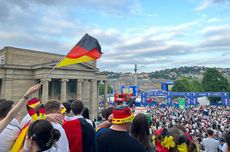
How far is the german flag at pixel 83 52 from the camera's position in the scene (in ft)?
19.1

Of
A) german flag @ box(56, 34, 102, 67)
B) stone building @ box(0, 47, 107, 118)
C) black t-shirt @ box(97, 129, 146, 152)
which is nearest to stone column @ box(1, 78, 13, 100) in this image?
stone building @ box(0, 47, 107, 118)

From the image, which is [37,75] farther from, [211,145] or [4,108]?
[4,108]

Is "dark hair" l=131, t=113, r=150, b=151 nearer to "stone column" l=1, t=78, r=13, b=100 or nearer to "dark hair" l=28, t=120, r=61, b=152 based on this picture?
"dark hair" l=28, t=120, r=61, b=152

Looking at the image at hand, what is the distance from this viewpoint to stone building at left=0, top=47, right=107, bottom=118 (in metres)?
34.8

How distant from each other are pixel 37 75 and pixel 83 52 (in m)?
Answer: 33.7

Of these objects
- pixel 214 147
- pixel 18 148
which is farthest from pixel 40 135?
pixel 214 147

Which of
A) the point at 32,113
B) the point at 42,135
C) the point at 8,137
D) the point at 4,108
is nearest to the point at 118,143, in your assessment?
the point at 42,135

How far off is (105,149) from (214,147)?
543 centimetres

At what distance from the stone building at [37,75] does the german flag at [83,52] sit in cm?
3022

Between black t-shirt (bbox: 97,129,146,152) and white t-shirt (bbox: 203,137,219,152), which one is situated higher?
black t-shirt (bbox: 97,129,146,152)

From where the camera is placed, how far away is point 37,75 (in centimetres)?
3706

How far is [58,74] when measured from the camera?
37.8 meters

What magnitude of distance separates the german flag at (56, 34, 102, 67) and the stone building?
30.2 metres

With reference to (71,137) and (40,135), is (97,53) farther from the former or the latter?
(40,135)
